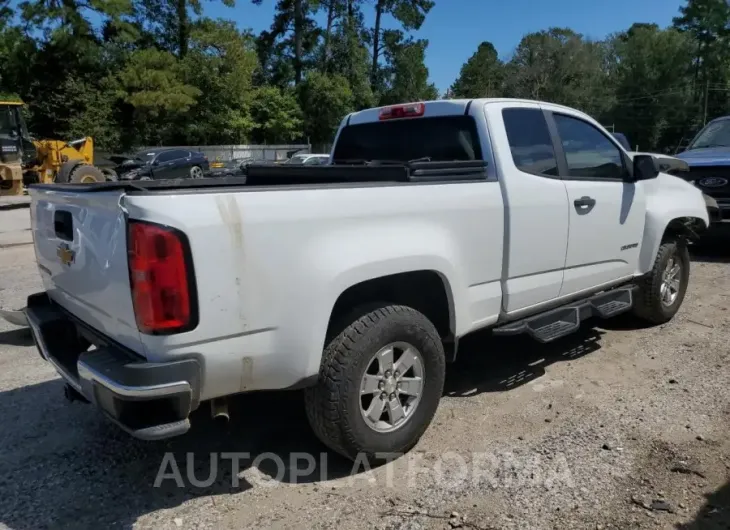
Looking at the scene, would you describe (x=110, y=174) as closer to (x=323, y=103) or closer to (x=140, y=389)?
(x=140, y=389)

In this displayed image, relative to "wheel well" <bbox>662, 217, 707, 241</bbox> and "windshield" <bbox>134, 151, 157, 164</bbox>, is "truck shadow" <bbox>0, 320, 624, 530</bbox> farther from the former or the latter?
"windshield" <bbox>134, 151, 157, 164</bbox>

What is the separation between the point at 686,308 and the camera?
21.0 ft

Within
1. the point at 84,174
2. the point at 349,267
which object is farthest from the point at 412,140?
the point at 84,174

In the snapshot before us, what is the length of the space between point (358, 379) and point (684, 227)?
13.3 feet

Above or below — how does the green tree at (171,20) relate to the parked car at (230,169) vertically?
above

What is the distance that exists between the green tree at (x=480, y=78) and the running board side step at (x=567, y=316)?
208 feet

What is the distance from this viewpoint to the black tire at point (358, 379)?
9.97ft

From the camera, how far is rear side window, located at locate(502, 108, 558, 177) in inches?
160

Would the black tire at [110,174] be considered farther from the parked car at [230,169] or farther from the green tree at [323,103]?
the green tree at [323,103]

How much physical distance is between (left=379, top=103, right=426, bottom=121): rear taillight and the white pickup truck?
1 cm

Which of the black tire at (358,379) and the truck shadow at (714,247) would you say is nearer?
the black tire at (358,379)

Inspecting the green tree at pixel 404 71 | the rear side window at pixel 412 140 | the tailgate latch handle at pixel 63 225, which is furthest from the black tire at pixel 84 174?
the green tree at pixel 404 71

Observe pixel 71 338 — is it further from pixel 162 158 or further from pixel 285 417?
pixel 162 158

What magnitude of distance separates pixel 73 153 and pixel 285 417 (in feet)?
66.4
